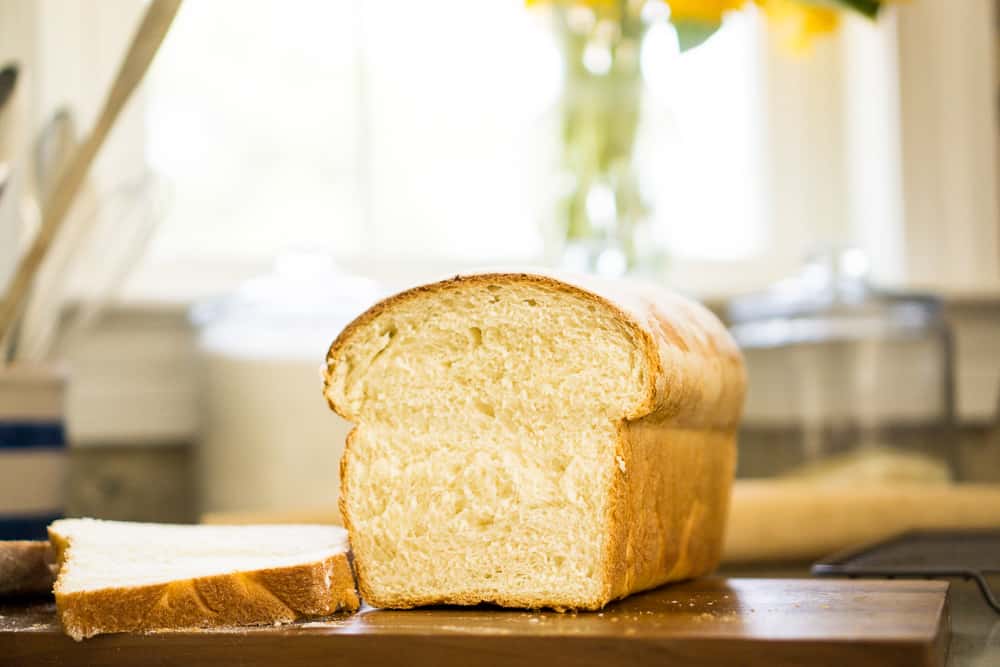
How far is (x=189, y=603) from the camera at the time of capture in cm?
87

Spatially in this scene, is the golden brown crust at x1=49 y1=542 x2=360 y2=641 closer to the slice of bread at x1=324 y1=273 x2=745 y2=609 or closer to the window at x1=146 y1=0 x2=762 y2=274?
the slice of bread at x1=324 y1=273 x2=745 y2=609

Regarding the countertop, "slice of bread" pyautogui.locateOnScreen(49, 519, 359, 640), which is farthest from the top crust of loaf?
the countertop

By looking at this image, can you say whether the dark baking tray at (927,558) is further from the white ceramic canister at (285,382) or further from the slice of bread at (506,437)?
the white ceramic canister at (285,382)

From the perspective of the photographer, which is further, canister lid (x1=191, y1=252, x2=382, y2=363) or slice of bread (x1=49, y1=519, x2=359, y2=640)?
canister lid (x1=191, y1=252, x2=382, y2=363)

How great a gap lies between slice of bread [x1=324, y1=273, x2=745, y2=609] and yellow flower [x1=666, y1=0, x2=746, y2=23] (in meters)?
0.71

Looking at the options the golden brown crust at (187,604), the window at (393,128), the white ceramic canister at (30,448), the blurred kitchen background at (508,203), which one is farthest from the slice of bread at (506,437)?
the window at (393,128)

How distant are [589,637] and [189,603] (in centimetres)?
28

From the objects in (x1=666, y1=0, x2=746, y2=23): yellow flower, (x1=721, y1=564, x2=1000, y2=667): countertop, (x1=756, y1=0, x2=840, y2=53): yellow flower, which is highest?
(x1=756, y1=0, x2=840, y2=53): yellow flower

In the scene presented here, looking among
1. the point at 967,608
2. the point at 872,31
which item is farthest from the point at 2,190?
the point at 872,31

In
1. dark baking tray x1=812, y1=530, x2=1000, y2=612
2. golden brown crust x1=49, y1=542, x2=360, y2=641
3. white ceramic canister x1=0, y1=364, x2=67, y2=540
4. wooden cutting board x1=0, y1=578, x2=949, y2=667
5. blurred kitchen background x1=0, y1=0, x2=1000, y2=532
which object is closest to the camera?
wooden cutting board x1=0, y1=578, x2=949, y2=667

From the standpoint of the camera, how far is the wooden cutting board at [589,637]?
75 cm

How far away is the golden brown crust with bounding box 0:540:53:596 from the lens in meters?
1.01

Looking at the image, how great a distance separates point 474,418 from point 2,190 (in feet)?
1.81

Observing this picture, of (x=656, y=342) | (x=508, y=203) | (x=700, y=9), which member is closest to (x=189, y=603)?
(x=656, y=342)
